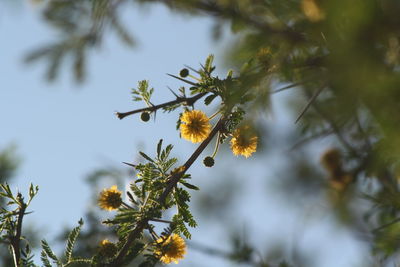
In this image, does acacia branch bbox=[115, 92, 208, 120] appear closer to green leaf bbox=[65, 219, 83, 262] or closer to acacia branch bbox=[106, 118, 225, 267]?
acacia branch bbox=[106, 118, 225, 267]

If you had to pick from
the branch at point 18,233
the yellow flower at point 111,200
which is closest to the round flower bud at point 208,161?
the yellow flower at point 111,200

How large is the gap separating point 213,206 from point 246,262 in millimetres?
632

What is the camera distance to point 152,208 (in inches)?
62.4

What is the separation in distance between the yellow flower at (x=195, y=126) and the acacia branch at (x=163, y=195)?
0.31 ft

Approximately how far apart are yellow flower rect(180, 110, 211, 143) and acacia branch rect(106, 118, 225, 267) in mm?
94

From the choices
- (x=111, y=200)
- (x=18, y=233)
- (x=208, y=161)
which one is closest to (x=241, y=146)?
(x=208, y=161)

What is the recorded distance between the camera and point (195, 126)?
183 cm

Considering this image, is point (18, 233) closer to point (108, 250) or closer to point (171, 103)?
point (108, 250)

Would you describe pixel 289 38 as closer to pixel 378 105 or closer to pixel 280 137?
pixel 280 137

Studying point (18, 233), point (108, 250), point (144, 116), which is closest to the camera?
point (18, 233)

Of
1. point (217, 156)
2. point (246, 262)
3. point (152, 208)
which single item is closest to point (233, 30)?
point (217, 156)

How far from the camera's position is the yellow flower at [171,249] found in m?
1.61

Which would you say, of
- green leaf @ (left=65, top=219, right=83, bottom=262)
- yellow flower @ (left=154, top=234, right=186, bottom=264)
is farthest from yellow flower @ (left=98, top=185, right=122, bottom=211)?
yellow flower @ (left=154, top=234, right=186, bottom=264)

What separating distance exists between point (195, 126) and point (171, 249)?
51 cm
